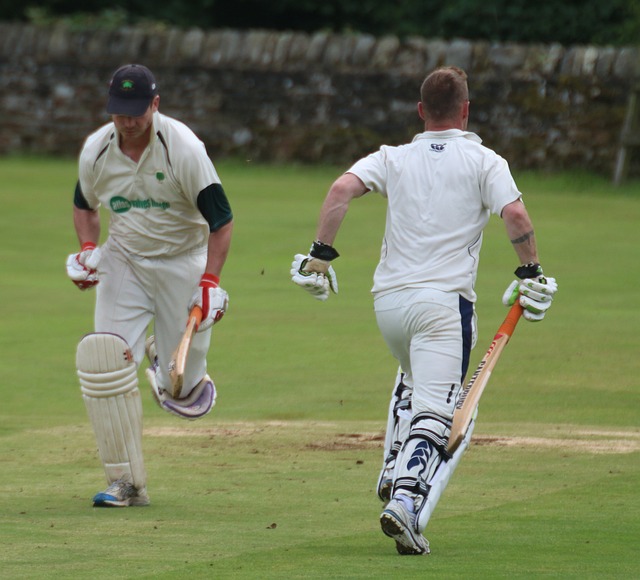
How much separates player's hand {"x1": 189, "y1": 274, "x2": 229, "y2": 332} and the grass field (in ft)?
2.17

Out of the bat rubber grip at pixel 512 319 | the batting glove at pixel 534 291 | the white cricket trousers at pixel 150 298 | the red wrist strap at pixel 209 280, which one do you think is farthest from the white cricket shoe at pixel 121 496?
the batting glove at pixel 534 291

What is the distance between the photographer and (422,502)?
465 centimetres

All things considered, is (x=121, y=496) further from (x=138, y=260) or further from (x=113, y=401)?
(x=138, y=260)

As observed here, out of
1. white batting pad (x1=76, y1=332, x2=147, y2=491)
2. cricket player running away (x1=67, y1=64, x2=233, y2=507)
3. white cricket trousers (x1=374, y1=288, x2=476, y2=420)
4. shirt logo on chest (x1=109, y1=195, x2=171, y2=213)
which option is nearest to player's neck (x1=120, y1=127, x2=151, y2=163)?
cricket player running away (x1=67, y1=64, x2=233, y2=507)

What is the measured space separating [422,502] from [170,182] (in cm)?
182

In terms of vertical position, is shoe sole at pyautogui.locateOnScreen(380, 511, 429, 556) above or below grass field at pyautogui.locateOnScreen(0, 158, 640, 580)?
above

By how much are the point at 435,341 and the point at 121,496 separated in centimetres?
140

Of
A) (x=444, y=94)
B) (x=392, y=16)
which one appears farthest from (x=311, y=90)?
(x=444, y=94)

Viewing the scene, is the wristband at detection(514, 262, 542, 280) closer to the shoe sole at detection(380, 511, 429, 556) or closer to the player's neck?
the shoe sole at detection(380, 511, 429, 556)

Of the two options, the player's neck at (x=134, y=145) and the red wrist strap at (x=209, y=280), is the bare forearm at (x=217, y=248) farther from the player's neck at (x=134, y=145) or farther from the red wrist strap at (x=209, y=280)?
the player's neck at (x=134, y=145)

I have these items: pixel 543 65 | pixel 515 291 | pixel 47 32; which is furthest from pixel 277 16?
pixel 515 291

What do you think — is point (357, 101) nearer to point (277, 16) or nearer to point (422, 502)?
point (277, 16)

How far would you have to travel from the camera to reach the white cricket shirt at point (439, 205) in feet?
15.8

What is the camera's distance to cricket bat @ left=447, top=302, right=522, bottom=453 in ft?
15.4
